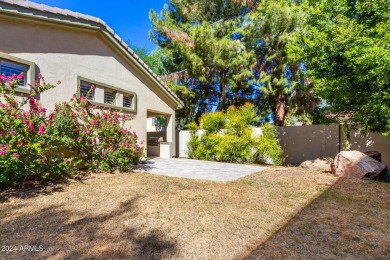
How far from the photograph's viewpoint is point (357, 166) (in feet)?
20.4

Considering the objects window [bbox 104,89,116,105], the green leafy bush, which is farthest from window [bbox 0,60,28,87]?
the green leafy bush

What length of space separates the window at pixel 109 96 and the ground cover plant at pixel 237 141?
467cm

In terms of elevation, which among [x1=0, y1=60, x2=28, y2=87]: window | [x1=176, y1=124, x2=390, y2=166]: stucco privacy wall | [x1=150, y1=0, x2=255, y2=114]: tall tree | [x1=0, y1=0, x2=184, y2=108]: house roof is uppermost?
[x1=150, y1=0, x2=255, y2=114]: tall tree

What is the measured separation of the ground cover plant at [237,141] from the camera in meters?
9.52

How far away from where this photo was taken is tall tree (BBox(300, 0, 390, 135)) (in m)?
5.76

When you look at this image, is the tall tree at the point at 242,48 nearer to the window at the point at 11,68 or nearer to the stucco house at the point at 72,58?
the stucco house at the point at 72,58

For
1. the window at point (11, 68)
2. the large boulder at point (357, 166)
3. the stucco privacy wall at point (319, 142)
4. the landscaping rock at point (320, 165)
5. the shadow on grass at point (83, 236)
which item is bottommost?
the shadow on grass at point (83, 236)

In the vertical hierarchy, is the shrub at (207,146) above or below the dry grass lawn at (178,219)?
above

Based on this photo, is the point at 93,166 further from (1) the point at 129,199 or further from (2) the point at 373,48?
(2) the point at 373,48

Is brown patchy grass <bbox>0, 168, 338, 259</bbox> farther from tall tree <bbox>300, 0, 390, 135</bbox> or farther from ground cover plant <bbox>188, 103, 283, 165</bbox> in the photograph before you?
ground cover plant <bbox>188, 103, 283, 165</bbox>

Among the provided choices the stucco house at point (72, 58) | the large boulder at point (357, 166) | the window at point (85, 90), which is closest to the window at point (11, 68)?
the stucco house at point (72, 58)

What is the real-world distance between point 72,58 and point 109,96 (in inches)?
72.1

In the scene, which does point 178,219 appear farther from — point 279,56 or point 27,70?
point 279,56

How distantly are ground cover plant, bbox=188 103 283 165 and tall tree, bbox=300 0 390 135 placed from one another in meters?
2.96
